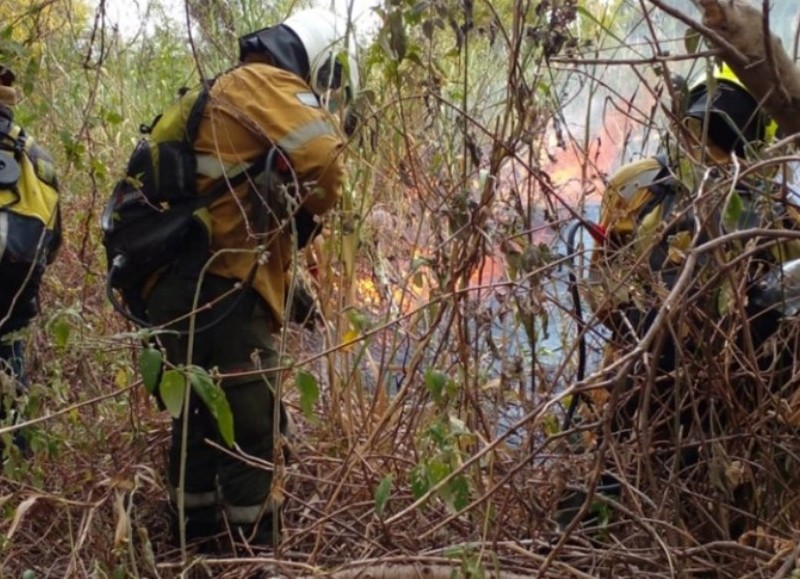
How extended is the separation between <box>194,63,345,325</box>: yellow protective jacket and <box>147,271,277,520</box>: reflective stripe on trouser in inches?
3.0

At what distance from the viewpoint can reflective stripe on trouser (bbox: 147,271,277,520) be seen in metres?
2.79

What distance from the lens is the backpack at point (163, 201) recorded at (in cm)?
272

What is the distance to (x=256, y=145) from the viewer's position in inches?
107

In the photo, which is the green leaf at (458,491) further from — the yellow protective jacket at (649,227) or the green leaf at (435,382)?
the yellow protective jacket at (649,227)

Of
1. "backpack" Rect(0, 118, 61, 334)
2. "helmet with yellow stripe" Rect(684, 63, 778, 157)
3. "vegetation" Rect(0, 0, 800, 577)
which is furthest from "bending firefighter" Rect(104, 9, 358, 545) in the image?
"helmet with yellow stripe" Rect(684, 63, 778, 157)

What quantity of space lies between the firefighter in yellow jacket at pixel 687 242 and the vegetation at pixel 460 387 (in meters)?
0.06

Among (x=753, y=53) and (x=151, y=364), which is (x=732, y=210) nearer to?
(x=753, y=53)

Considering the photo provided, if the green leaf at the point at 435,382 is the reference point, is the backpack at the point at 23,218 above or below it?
above

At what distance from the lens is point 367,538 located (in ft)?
7.83

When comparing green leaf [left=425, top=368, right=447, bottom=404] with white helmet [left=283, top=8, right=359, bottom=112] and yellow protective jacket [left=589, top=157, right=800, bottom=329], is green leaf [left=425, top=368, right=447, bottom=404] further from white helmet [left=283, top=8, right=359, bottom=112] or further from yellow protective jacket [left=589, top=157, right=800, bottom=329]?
white helmet [left=283, top=8, right=359, bottom=112]

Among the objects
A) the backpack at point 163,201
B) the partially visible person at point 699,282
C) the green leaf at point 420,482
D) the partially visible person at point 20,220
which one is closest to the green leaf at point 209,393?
the green leaf at point 420,482

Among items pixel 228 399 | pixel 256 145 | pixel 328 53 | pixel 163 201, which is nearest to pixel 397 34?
pixel 256 145

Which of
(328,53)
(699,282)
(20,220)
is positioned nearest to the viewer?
(699,282)

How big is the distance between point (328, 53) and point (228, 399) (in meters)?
1.01
